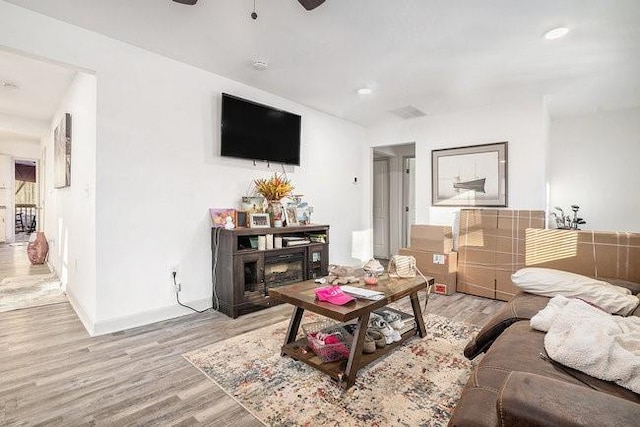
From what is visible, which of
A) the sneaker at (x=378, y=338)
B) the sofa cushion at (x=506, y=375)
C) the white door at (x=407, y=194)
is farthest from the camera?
the white door at (x=407, y=194)

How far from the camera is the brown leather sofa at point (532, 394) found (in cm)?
76

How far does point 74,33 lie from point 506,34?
3.34m

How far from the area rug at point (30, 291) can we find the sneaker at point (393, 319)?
11.4ft

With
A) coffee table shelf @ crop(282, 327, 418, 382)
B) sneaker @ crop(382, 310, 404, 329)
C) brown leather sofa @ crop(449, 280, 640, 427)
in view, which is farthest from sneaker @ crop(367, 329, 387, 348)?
brown leather sofa @ crop(449, 280, 640, 427)

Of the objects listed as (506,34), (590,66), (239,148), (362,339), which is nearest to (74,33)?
(239,148)

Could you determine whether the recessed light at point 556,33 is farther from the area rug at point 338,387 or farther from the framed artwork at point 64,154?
the framed artwork at point 64,154

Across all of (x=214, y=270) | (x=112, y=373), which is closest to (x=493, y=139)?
(x=214, y=270)

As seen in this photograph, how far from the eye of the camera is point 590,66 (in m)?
2.99

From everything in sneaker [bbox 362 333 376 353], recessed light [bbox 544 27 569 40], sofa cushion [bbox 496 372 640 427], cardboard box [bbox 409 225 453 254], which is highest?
recessed light [bbox 544 27 569 40]

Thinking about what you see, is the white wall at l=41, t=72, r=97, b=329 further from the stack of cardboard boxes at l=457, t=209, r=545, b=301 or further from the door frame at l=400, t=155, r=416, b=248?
the door frame at l=400, t=155, r=416, b=248

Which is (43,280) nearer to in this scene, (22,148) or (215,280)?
(215,280)

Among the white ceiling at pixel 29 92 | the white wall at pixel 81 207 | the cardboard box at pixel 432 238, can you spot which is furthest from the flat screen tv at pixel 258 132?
the cardboard box at pixel 432 238

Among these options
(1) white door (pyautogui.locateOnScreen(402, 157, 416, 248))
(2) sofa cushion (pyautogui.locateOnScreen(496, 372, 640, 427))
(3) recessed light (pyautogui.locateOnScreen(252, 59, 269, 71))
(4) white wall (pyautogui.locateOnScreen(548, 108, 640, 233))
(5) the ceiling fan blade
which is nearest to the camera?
(2) sofa cushion (pyautogui.locateOnScreen(496, 372, 640, 427))

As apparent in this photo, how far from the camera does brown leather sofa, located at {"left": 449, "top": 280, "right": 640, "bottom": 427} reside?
0.76 meters
